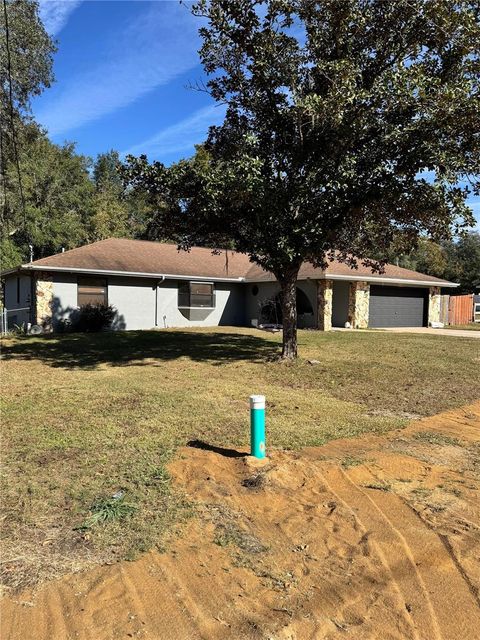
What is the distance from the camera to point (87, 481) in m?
4.56

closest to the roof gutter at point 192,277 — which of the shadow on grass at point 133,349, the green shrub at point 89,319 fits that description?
the green shrub at point 89,319

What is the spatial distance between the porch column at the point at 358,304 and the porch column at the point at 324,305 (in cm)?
194

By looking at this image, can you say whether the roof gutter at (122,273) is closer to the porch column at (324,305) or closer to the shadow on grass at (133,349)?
the shadow on grass at (133,349)

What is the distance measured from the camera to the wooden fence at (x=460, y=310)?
29.3m

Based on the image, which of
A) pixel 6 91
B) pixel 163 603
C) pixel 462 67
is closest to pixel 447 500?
pixel 163 603

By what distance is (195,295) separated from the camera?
2258 cm

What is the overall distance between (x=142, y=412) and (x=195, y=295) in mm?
15699

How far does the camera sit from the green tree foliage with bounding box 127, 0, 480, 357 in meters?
9.07

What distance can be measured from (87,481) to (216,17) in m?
9.49

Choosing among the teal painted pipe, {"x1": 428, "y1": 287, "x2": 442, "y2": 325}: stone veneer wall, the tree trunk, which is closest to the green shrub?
the tree trunk

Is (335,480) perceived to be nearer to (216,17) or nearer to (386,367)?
(386,367)

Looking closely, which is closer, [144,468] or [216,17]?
[144,468]

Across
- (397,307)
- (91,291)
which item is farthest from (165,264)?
(397,307)

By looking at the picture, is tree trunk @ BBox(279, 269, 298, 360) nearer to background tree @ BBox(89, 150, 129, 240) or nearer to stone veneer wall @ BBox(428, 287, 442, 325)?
stone veneer wall @ BBox(428, 287, 442, 325)
